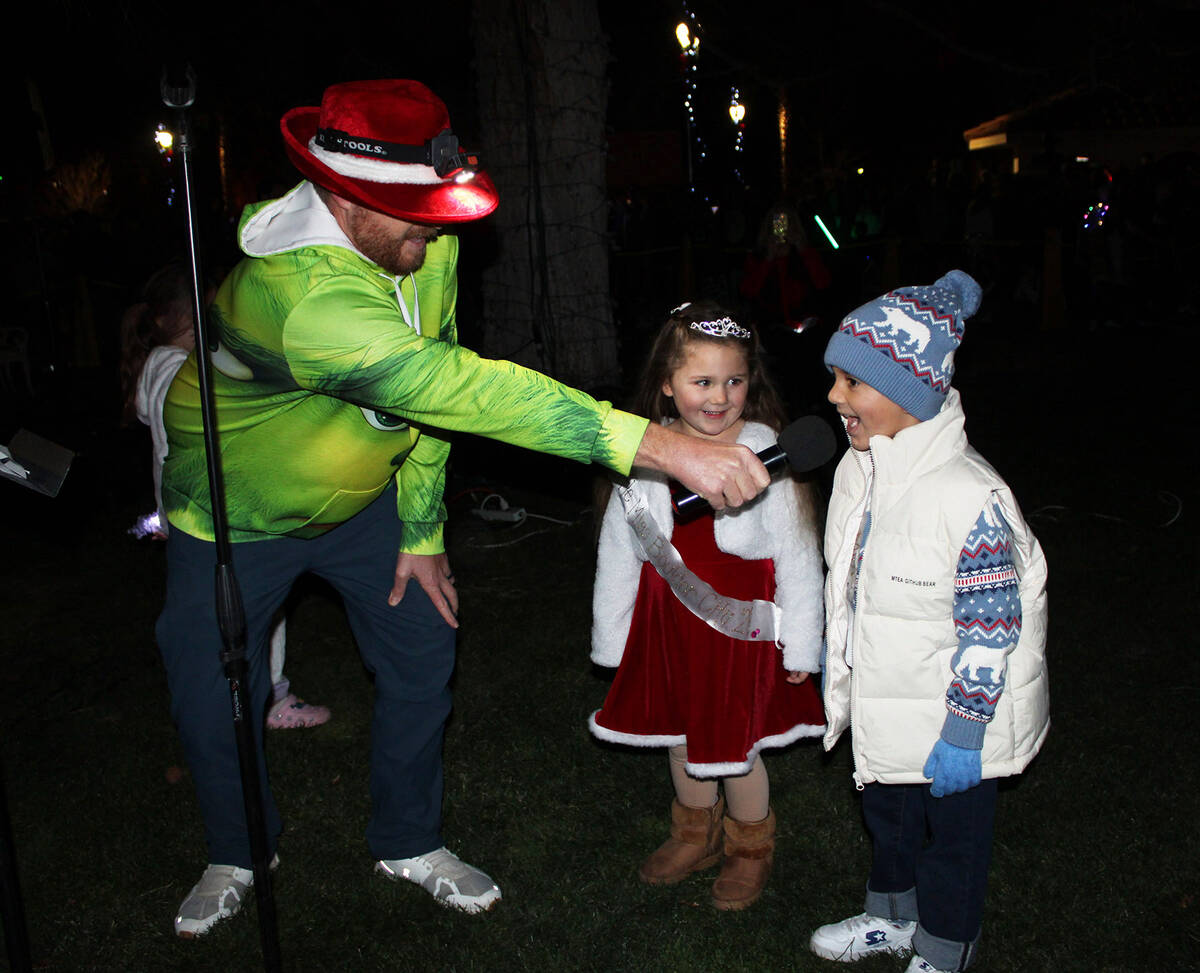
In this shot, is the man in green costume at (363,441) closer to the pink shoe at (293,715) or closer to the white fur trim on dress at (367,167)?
the white fur trim on dress at (367,167)

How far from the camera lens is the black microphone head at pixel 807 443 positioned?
2373 millimetres

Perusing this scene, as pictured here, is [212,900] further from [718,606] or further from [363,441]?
[718,606]

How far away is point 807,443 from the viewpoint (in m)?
2.38

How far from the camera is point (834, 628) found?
2910mm

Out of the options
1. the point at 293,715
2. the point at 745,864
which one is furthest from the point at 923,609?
the point at 293,715

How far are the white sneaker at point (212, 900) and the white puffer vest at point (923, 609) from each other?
1.92 m

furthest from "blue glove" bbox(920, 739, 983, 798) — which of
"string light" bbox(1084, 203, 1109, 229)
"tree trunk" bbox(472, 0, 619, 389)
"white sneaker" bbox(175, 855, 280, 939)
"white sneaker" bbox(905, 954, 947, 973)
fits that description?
"string light" bbox(1084, 203, 1109, 229)

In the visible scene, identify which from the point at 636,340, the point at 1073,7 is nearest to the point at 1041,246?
the point at 1073,7

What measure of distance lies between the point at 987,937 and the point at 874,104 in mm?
34904

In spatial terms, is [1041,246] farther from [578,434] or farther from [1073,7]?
[578,434]

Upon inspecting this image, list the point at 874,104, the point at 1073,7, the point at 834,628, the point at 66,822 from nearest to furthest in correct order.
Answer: the point at 834,628 < the point at 66,822 < the point at 1073,7 < the point at 874,104

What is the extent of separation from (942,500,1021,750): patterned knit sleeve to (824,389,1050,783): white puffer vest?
0.04m

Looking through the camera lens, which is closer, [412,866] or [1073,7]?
[412,866]

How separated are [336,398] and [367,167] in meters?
0.56
